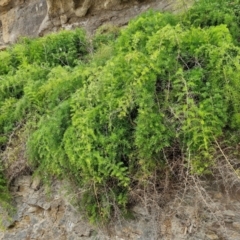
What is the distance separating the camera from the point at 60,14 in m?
7.54

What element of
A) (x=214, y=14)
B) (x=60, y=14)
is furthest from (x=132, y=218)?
(x=60, y=14)

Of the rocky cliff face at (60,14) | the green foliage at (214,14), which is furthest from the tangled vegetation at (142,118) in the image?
the rocky cliff face at (60,14)

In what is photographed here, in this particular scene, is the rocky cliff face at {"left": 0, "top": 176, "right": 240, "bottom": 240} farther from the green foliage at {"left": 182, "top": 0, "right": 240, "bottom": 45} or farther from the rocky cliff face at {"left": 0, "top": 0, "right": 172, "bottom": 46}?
the rocky cliff face at {"left": 0, "top": 0, "right": 172, "bottom": 46}

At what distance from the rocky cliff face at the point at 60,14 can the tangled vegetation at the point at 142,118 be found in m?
3.12

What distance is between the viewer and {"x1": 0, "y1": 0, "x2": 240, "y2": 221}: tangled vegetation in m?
2.87

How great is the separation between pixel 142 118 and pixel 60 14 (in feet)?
17.3

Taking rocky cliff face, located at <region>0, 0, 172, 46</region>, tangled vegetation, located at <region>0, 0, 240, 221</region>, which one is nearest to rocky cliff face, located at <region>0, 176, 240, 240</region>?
tangled vegetation, located at <region>0, 0, 240, 221</region>

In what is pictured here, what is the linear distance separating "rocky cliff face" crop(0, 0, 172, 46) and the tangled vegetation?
123 inches

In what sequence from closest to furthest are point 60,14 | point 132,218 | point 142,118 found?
point 142,118 → point 132,218 → point 60,14

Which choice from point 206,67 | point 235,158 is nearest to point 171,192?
point 235,158

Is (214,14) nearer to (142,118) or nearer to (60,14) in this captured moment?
(142,118)

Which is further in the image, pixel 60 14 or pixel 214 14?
pixel 60 14

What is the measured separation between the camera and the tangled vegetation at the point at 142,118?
2871 mm

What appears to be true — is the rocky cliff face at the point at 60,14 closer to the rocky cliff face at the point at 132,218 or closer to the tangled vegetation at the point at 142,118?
the tangled vegetation at the point at 142,118
